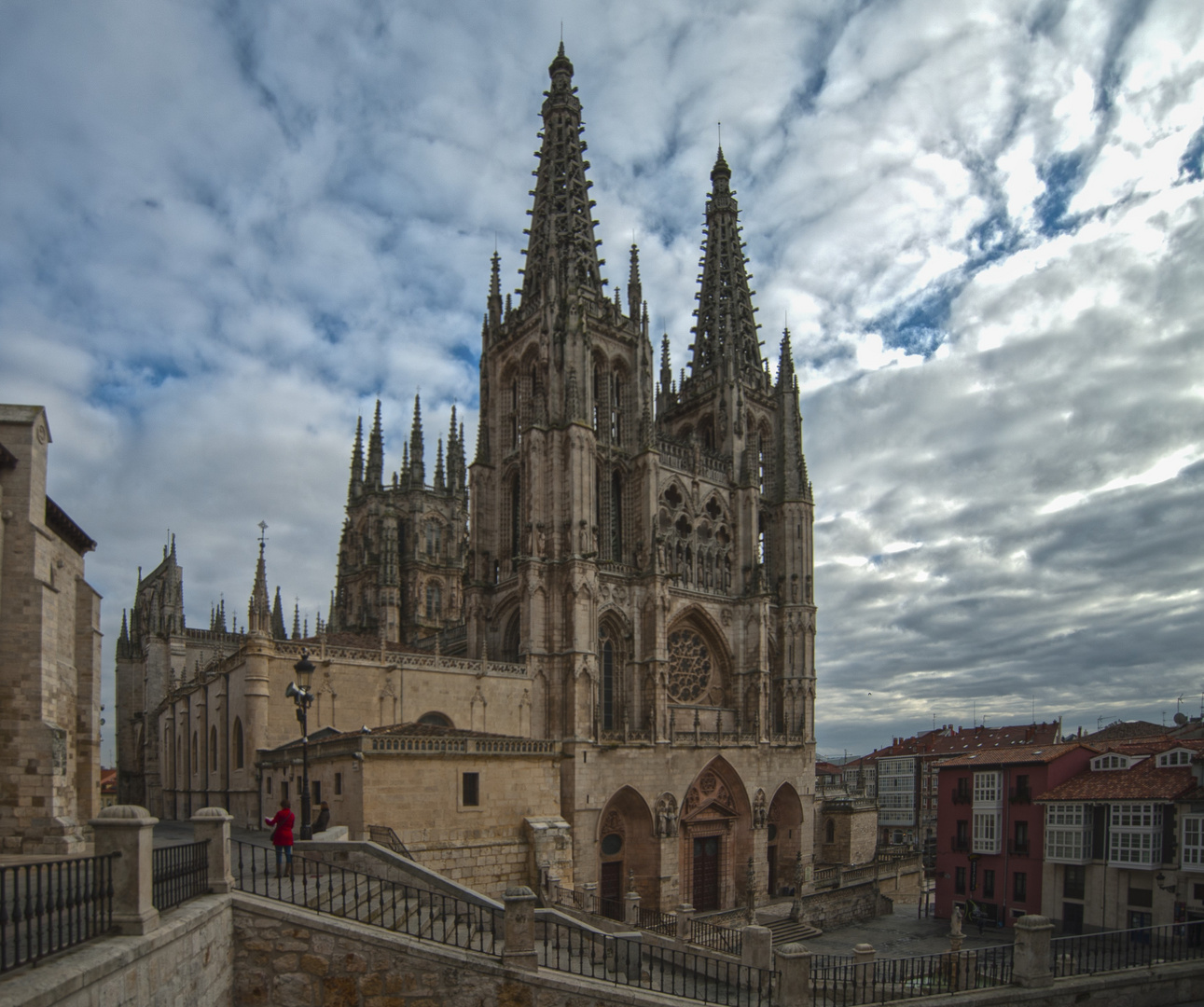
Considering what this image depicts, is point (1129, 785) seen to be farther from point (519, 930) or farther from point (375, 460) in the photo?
point (375, 460)

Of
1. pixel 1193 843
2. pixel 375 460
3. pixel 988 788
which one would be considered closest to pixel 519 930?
pixel 1193 843

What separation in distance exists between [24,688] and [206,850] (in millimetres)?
7657

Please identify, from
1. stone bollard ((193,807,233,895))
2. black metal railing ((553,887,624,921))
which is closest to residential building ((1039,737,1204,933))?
black metal railing ((553,887,624,921))

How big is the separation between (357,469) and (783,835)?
40.7 meters

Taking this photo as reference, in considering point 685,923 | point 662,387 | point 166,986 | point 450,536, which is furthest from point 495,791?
point 450,536

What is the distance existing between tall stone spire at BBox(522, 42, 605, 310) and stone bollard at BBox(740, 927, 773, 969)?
29408 mm

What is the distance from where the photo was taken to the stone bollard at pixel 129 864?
29.7 ft

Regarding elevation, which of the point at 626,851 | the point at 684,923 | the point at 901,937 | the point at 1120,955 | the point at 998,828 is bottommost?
the point at 901,937

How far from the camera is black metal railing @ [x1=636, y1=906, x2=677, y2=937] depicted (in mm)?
27781

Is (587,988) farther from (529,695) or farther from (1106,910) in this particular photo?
(1106,910)

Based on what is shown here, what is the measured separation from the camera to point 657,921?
31.3 metres

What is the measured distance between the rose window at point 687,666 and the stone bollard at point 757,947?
71.6 ft

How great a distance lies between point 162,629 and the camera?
4825 centimetres

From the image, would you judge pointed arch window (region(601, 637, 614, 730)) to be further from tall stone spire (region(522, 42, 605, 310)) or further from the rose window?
tall stone spire (region(522, 42, 605, 310))
